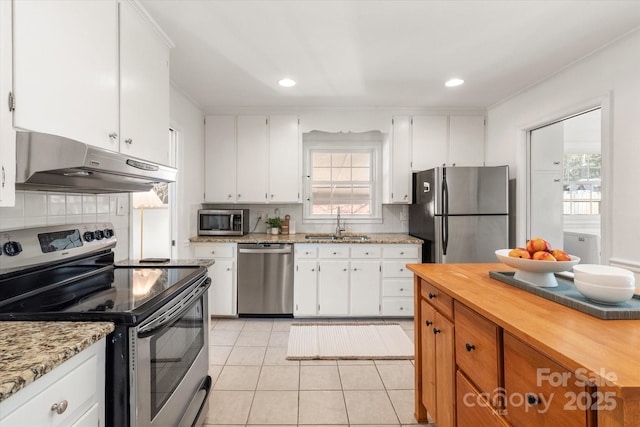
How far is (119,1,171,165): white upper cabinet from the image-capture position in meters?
1.68

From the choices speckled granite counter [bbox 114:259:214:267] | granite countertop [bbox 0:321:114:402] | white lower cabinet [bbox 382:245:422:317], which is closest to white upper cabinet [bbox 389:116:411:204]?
white lower cabinet [bbox 382:245:422:317]

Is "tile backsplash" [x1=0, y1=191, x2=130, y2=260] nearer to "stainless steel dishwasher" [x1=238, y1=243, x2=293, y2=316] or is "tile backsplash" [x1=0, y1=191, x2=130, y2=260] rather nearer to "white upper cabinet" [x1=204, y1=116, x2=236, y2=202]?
"stainless steel dishwasher" [x1=238, y1=243, x2=293, y2=316]

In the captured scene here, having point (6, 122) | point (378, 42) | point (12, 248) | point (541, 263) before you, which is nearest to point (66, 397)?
point (12, 248)

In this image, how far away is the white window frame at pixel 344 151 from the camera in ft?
13.5

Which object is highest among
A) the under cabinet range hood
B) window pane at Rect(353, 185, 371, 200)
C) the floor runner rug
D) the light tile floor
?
window pane at Rect(353, 185, 371, 200)

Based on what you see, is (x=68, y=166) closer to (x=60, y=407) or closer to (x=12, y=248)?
(x=12, y=248)

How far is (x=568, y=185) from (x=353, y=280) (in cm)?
294

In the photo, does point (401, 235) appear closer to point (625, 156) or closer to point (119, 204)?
point (625, 156)

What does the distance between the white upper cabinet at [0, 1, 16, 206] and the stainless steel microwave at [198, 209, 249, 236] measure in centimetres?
257

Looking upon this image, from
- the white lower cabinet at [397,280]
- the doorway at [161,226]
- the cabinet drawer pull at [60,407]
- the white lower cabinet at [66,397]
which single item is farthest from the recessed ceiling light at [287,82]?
the cabinet drawer pull at [60,407]

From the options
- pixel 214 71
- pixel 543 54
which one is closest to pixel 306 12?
pixel 214 71

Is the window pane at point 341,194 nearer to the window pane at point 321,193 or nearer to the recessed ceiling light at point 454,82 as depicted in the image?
the window pane at point 321,193

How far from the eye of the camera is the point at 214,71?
109 inches

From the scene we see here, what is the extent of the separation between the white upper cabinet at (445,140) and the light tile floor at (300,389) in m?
2.34
